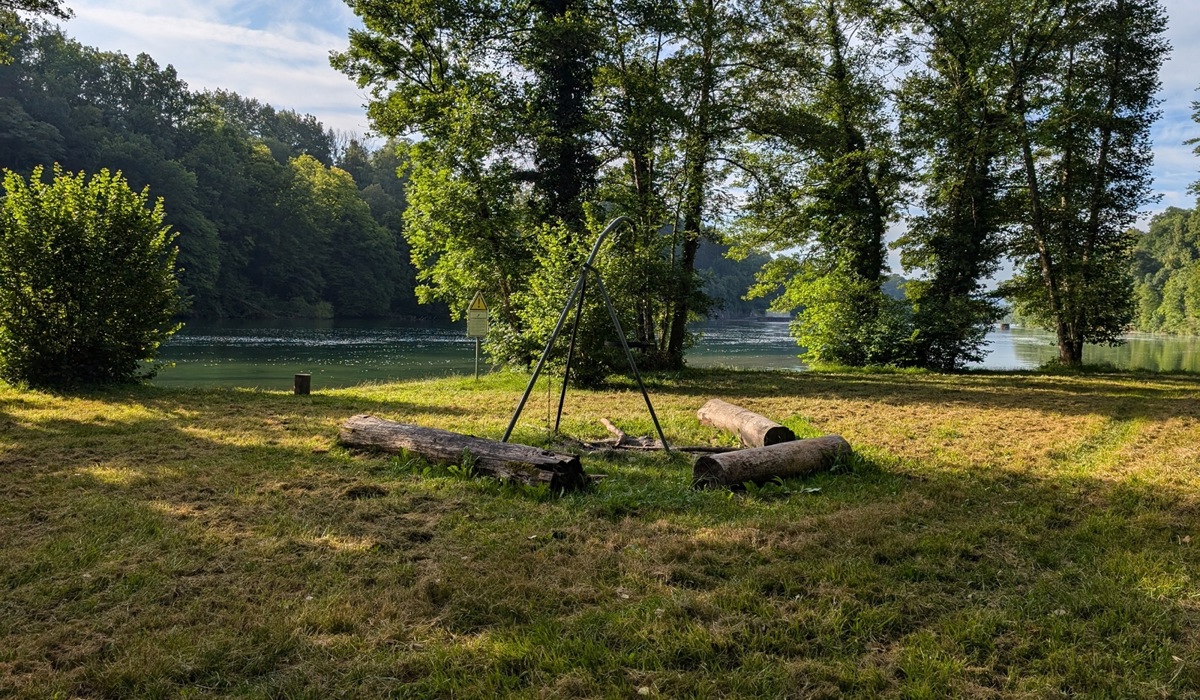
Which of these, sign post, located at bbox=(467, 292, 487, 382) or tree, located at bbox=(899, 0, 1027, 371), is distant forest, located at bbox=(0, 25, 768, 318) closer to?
tree, located at bbox=(899, 0, 1027, 371)

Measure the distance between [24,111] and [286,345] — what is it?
3747cm

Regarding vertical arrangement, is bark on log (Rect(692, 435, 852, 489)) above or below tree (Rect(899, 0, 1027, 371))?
below

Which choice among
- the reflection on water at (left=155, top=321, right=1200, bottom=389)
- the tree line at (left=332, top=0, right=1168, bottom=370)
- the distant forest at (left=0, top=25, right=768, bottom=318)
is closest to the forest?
the tree line at (left=332, top=0, right=1168, bottom=370)

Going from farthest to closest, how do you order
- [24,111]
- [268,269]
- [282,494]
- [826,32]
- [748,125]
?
[268,269] < [24,111] < [826,32] < [748,125] < [282,494]

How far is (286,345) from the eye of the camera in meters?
36.5

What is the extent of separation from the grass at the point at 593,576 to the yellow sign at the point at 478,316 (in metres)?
8.10

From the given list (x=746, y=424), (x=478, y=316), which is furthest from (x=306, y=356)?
(x=746, y=424)

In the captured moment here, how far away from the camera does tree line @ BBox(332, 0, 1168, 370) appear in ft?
55.1

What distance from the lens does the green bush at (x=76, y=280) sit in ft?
38.3

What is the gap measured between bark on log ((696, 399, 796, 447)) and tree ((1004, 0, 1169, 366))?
54.3 ft

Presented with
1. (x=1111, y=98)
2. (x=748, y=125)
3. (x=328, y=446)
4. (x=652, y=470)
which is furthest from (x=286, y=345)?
(x=1111, y=98)

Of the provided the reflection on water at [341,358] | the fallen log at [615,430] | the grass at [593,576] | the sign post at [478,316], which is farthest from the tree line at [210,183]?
the grass at [593,576]

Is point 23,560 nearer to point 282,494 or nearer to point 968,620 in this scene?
point 282,494

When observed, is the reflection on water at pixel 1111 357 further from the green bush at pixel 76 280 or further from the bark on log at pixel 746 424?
the green bush at pixel 76 280
